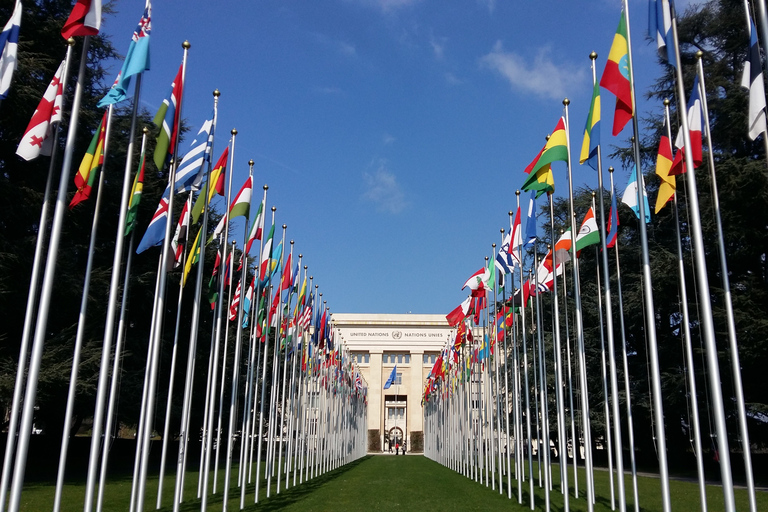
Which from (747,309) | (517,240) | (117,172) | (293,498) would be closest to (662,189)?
(517,240)

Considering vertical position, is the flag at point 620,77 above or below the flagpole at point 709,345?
above

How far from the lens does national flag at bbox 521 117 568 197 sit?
13.5m

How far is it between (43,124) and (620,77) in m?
8.44

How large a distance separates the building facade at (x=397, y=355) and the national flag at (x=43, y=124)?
6704cm

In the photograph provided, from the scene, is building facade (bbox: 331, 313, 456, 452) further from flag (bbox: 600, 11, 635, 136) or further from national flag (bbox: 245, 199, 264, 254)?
flag (bbox: 600, 11, 635, 136)

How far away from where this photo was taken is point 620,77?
1027cm

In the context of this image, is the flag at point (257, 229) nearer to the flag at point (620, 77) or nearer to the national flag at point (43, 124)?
the national flag at point (43, 124)

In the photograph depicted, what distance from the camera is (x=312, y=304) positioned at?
86.2 ft

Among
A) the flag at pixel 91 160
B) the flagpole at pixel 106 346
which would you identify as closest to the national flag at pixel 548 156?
the flagpole at pixel 106 346

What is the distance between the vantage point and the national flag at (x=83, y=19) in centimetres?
958

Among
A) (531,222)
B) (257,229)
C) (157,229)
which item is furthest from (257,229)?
(531,222)

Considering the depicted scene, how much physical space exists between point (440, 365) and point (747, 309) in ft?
69.6

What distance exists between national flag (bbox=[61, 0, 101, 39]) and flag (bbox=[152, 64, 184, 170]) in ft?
7.14

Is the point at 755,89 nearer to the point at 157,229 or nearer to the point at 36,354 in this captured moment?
the point at 36,354
